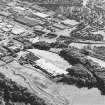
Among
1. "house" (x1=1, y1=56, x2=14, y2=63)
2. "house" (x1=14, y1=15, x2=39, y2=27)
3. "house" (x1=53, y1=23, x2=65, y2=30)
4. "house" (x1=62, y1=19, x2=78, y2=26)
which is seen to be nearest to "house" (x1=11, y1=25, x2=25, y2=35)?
"house" (x1=14, y1=15, x2=39, y2=27)

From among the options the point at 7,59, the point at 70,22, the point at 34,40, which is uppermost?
the point at 70,22

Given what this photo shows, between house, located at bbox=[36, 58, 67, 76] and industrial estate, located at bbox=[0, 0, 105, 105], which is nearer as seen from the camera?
industrial estate, located at bbox=[0, 0, 105, 105]

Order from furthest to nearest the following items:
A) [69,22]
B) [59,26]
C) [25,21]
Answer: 1. [69,22]
2. [25,21]
3. [59,26]

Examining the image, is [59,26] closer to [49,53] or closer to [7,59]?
[49,53]

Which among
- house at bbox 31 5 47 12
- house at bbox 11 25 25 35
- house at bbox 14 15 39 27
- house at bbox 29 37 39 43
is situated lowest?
house at bbox 29 37 39 43

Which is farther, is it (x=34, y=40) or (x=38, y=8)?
(x=38, y=8)

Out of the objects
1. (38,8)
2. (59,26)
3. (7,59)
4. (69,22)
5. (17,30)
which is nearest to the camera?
(7,59)

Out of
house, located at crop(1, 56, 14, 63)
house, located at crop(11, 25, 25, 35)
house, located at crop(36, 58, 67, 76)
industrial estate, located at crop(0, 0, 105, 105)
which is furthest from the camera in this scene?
house, located at crop(11, 25, 25, 35)

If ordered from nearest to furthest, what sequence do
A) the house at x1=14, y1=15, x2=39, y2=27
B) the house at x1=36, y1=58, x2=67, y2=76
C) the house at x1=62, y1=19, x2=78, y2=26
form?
the house at x1=36, y1=58, x2=67, y2=76
the house at x1=14, y1=15, x2=39, y2=27
the house at x1=62, y1=19, x2=78, y2=26

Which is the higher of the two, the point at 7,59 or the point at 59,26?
the point at 59,26

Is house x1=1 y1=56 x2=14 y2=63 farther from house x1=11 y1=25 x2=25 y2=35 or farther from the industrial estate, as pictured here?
house x1=11 y1=25 x2=25 y2=35

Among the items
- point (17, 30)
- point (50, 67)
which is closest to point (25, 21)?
point (17, 30)

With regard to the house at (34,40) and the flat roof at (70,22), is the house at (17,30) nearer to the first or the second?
the house at (34,40)
